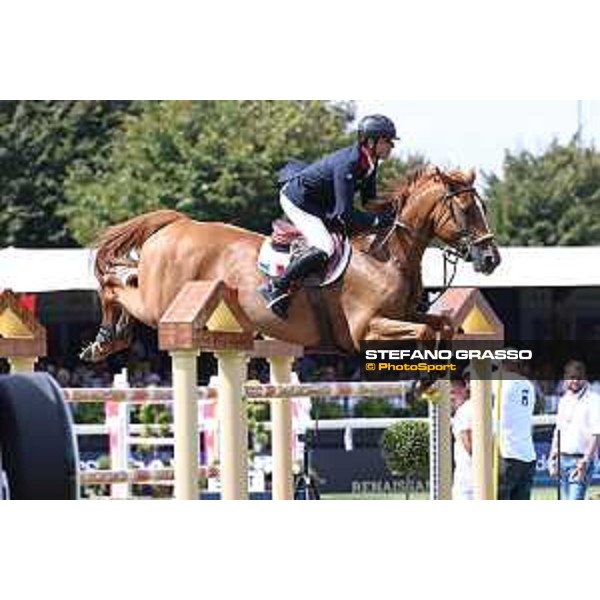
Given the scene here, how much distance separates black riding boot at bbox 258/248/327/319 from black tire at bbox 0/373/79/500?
5979 mm

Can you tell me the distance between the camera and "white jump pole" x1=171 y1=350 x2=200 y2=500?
9.27 m

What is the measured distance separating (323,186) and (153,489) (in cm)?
303

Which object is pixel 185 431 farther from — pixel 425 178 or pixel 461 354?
pixel 425 178

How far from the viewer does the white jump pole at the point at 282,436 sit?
10758 millimetres

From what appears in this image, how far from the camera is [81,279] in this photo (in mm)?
11047

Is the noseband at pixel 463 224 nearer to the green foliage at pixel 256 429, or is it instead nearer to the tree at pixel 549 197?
the tree at pixel 549 197

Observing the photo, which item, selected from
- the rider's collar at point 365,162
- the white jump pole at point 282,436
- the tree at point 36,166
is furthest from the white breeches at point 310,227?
the tree at point 36,166

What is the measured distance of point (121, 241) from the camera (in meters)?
11.2

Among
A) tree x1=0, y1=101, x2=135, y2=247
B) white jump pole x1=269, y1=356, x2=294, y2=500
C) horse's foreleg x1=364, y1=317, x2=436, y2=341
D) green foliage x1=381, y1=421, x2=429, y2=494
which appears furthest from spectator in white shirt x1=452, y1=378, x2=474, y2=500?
tree x1=0, y1=101, x2=135, y2=247

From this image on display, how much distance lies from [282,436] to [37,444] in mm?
6368

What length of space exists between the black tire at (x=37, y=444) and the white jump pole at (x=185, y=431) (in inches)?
183

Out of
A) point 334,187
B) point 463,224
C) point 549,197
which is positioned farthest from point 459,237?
point 549,197

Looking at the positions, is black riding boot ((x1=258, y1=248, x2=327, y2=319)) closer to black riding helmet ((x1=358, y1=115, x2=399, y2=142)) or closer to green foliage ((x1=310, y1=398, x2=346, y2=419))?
black riding helmet ((x1=358, y1=115, x2=399, y2=142))
